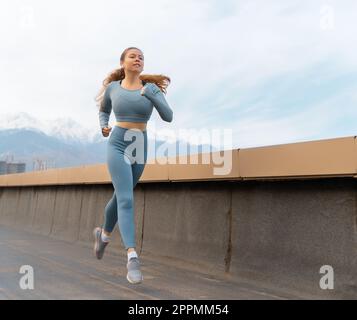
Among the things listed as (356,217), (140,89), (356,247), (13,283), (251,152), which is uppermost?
(140,89)

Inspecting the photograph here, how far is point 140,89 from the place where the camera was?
4.07 meters

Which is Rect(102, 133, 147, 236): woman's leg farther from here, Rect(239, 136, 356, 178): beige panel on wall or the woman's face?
Rect(239, 136, 356, 178): beige panel on wall

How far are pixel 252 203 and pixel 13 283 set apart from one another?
2591 mm

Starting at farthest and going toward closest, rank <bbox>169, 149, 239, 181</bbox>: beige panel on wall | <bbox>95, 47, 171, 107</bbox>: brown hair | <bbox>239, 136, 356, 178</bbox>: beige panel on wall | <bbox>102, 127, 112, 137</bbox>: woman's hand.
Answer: <bbox>169, 149, 239, 181</bbox>: beige panel on wall, <bbox>95, 47, 171, 107</bbox>: brown hair, <bbox>102, 127, 112, 137</bbox>: woman's hand, <bbox>239, 136, 356, 178</bbox>: beige panel on wall

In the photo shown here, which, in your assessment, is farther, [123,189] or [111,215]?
[111,215]

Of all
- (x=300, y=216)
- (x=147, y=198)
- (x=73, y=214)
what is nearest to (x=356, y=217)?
(x=300, y=216)

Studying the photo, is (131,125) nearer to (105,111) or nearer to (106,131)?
(106,131)

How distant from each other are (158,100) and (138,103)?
0.70 ft

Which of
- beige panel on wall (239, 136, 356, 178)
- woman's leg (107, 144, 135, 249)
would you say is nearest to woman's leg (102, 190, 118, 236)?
woman's leg (107, 144, 135, 249)

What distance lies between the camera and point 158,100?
3885mm

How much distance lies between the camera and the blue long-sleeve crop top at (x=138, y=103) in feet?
12.8

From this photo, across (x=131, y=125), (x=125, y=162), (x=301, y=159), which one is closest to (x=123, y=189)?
(x=125, y=162)

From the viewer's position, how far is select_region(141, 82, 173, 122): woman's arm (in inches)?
152

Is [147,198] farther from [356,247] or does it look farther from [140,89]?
[356,247]
